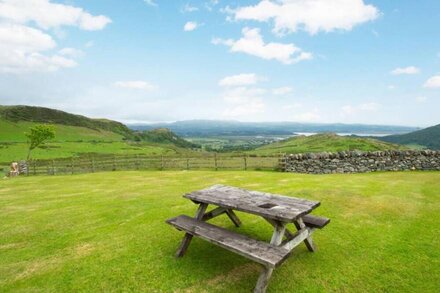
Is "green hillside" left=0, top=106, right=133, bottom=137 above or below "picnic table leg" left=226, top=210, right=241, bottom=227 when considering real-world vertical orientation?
above

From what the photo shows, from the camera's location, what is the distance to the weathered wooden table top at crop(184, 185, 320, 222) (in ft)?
16.9

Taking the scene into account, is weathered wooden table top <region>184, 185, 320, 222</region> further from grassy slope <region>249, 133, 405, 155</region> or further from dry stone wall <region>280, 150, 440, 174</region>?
grassy slope <region>249, 133, 405, 155</region>

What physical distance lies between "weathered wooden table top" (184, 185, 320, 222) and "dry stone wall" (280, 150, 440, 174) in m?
19.9

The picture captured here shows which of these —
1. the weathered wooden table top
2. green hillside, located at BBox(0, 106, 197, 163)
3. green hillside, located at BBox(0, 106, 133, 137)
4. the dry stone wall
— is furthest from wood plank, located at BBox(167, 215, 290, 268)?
green hillside, located at BBox(0, 106, 133, 137)

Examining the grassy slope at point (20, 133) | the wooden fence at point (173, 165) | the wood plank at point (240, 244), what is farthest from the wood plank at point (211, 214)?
the grassy slope at point (20, 133)

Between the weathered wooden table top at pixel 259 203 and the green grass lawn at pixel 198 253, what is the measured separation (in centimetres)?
128

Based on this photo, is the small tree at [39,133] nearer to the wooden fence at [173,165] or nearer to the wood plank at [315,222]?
the wooden fence at [173,165]

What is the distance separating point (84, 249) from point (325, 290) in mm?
5573

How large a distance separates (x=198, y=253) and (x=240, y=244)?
1898 millimetres

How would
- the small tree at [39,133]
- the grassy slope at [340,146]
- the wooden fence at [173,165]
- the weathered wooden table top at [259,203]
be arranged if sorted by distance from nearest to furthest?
the weathered wooden table top at [259,203]
the wooden fence at [173,165]
the small tree at [39,133]
the grassy slope at [340,146]

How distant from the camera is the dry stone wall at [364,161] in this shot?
22983mm

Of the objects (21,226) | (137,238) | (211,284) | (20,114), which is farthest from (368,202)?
(20,114)

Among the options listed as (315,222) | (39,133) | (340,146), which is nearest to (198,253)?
(315,222)

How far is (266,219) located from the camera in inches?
215
